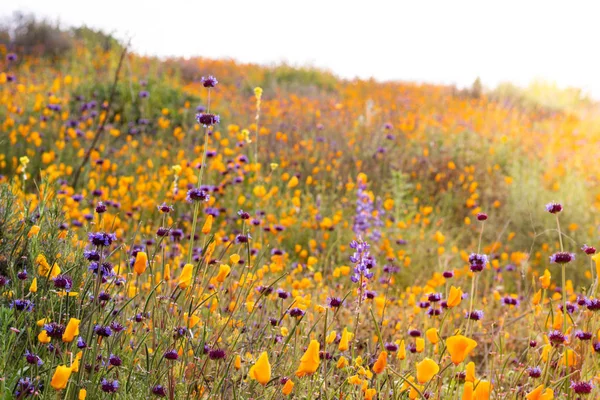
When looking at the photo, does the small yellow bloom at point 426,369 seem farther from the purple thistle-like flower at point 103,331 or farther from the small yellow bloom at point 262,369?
the purple thistle-like flower at point 103,331

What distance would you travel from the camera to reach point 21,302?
6.20 feet

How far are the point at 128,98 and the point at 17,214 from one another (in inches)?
238

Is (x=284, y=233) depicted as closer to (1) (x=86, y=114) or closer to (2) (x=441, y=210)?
(2) (x=441, y=210)

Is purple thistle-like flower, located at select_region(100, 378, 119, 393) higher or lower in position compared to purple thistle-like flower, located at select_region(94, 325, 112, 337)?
lower

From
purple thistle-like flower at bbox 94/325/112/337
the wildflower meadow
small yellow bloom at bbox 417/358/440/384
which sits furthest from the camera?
the wildflower meadow

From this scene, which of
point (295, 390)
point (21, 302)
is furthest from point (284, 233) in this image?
point (21, 302)

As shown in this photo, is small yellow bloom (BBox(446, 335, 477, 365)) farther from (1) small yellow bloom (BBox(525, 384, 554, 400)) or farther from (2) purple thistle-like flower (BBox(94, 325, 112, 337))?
(2) purple thistle-like flower (BBox(94, 325, 112, 337))

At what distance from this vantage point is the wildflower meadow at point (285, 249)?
1870 mm

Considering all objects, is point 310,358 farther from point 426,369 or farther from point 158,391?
point 158,391

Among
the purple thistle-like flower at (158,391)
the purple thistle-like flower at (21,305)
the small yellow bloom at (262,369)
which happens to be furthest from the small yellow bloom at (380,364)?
the purple thistle-like flower at (21,305)

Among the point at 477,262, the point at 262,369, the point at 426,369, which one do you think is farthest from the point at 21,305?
the point at 477,262

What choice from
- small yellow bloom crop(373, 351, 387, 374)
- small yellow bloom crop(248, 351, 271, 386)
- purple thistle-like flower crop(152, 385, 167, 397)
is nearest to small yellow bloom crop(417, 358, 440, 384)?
small yellow bloom crop(373, 351, 387, 374)

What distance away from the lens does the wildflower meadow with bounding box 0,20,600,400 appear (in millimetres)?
1870

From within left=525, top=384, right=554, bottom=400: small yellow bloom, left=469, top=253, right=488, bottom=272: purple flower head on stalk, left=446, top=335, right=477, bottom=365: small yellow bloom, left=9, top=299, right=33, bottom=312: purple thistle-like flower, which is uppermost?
left=469, top=253, right=488, bottom=272: purple flower head on stalk
